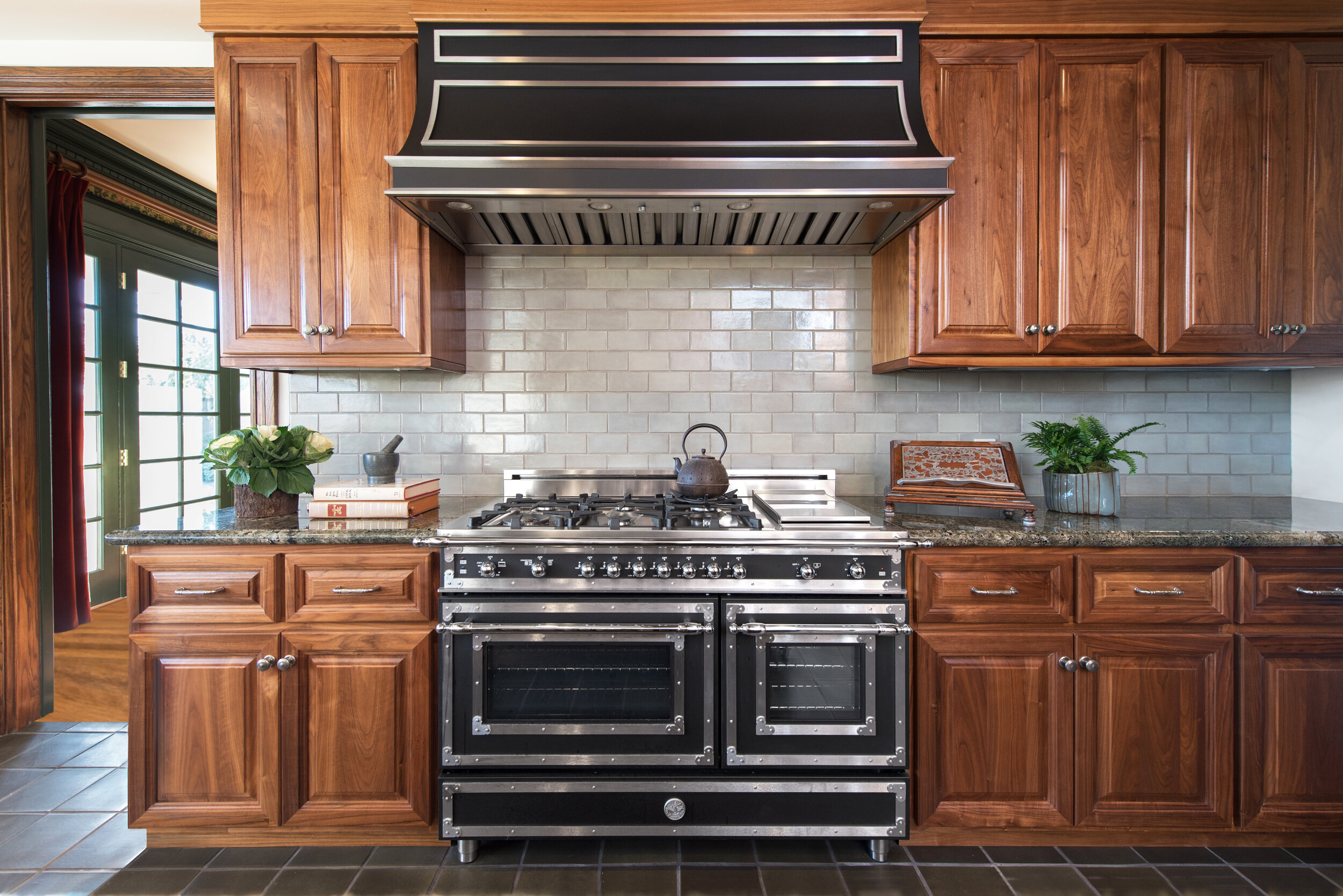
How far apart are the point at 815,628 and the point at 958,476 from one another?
814mm

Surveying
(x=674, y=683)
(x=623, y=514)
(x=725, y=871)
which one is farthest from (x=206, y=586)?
(x=725, y=871)

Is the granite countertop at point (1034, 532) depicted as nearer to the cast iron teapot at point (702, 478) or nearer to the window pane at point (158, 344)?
the cast iron teapot at point (702, 478)

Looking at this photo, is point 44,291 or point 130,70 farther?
point 44,291

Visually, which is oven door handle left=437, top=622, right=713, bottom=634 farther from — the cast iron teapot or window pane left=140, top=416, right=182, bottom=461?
window pane left=140, top=416, right=182, bottom=461

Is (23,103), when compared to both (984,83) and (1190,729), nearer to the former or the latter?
(984,83)

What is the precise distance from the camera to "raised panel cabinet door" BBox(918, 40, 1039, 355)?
87.6 inches

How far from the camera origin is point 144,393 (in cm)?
470

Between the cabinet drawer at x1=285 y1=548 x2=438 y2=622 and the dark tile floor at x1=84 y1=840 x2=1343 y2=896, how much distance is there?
2.30ft

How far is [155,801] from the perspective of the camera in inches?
77.4

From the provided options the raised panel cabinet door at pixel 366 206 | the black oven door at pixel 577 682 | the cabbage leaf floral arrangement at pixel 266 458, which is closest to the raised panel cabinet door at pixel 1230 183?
the black oven door at pixel 577 682

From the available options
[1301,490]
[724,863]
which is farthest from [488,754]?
[1301,490]

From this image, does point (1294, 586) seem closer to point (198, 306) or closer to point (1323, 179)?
point (1323, 179)

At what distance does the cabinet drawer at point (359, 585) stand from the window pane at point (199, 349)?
421 centimetres

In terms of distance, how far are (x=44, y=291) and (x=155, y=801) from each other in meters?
2.28
